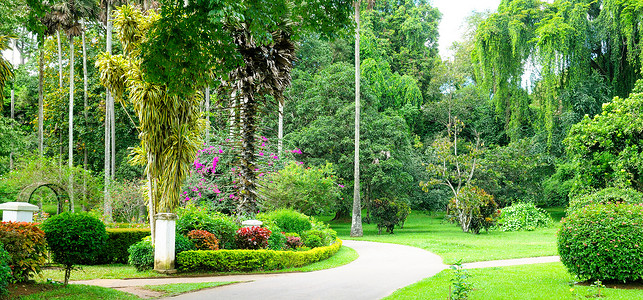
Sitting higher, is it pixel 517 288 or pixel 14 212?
pixel 14 212

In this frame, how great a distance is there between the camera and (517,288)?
8.80 m

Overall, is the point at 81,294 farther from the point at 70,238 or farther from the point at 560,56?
the point at 560,56

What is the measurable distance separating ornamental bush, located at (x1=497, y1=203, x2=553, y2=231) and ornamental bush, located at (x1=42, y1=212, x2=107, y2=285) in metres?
24.3

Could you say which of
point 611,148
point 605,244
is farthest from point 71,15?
point 605,244

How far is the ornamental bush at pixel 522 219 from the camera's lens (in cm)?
2809

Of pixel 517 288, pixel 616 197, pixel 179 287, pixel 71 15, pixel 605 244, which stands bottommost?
pixel 179 287

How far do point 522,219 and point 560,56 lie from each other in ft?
33.4

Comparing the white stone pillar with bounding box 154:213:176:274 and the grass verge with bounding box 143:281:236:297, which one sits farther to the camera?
the white stone pillar with bounding box 154:213:176:274

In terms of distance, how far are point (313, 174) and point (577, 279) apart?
14.8 m

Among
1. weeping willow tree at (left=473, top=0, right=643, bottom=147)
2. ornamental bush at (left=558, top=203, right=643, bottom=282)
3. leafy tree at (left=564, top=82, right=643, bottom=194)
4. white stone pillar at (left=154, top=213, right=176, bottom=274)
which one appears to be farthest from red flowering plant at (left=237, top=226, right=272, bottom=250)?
weeping willow tree at (left=473, top=0, right=643, bottom=147)

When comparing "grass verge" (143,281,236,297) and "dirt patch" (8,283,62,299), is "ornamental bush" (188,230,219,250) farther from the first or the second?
"dirt patch" (8,283,62,299)

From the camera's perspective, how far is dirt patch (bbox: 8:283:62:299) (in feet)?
23.9

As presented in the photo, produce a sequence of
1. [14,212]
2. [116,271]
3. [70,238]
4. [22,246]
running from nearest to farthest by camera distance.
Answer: [22,246], [70,238], [14,212], [116,271]

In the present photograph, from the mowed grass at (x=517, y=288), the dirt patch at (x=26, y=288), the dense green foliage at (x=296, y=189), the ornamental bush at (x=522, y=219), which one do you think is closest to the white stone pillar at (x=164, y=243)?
the dirt patch at (x=26, y=288)
